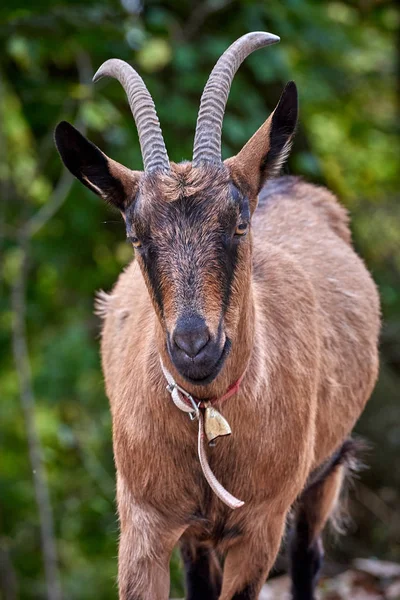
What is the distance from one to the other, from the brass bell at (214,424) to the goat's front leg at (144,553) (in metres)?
0.55

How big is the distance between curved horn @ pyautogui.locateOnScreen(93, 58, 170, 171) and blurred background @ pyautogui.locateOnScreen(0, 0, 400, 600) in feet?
11.2

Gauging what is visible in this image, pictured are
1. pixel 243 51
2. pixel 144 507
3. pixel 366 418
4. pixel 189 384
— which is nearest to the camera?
pixel 189 384

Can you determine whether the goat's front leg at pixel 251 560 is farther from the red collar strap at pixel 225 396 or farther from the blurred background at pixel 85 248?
the blurred background at pixel 85 248

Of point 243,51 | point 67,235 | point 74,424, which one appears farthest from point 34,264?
point 243,51

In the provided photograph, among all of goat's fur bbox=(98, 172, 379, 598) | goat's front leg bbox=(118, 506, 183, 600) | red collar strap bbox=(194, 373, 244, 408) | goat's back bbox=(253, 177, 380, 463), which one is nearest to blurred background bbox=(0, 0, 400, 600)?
goat's back bbox=(253, 177, 380, 463)

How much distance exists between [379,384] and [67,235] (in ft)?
10.5

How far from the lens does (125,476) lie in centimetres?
446

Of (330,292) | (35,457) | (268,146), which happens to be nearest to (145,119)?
(268,146)

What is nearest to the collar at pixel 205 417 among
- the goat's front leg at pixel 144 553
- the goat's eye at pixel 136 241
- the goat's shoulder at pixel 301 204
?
the goat's front leg at pixel 144 553

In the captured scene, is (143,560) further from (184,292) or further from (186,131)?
(186,131)

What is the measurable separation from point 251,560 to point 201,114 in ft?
6.49

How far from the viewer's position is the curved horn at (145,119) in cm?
414

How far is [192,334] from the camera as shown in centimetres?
359

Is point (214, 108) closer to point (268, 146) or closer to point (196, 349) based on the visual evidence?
point (268, 146)
